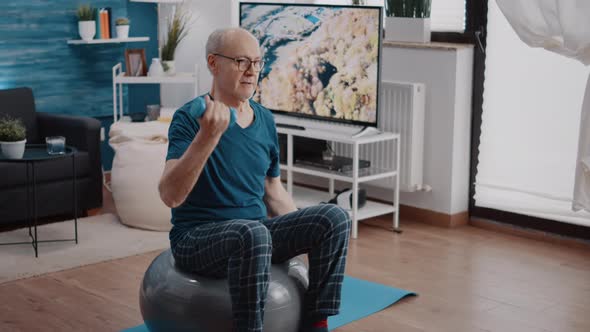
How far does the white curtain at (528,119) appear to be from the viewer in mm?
4402

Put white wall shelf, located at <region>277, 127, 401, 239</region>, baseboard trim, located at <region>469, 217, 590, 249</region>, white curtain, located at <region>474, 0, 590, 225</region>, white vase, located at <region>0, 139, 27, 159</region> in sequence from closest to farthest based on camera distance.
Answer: white vase, located at <region>0, 139, 27, 159</region>
white curtain, located at <region>474, 0, 590, 225</region>
baseboard trim, located at <region>469, 217, 590, 249</region>
white wall shelf, located at <region>277, 127, 401, 239</region>

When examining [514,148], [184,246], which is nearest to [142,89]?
[514,148]

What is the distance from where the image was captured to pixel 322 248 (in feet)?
9.41

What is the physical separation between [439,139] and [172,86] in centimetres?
218

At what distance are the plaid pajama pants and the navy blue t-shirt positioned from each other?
0.06m

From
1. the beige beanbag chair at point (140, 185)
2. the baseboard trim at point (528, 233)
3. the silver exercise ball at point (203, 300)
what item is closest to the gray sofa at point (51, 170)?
the beige beanbag chair at point (140, 185)

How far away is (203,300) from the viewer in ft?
9.23

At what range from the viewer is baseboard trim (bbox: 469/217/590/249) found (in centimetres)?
455

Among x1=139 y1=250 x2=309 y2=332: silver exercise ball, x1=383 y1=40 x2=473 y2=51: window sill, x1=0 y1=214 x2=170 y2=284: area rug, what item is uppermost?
x1=383 y1=40 x2=473 y2=51: window sill

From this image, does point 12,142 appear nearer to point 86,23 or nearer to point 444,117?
point 86,23

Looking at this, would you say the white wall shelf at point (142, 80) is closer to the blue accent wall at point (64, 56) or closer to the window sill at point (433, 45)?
the blue accent wall at point (64, 56)

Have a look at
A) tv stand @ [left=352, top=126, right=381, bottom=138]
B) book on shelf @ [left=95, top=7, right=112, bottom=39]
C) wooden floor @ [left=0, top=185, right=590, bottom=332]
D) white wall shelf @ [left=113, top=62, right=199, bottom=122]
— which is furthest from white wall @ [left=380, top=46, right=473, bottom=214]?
book on shelf @ [left=95, top=7, right=112, bottom=39]

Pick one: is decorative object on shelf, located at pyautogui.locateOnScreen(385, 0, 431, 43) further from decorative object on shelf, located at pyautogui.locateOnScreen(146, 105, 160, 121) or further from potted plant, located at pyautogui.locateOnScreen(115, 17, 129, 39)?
potted plant, located at pyautogui.locateOnScreen(115, 17, 129, 39)

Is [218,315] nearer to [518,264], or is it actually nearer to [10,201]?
[518,264]
